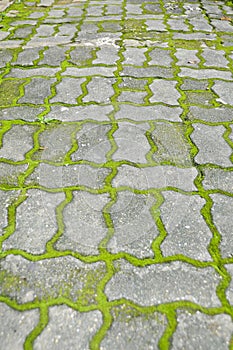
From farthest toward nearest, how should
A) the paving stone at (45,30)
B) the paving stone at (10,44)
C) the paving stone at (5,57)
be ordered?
1. the paving stone at (45,30)
2. the paving stone at (10,44)
3. the paving stone at (5,57)

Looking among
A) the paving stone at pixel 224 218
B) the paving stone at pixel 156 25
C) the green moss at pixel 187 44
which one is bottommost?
the paving stone at pixel 224 218

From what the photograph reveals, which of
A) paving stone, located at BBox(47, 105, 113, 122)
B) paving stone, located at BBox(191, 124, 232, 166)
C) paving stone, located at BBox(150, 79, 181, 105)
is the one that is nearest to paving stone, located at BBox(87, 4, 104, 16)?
paving stone, located at BBox(150, 79, 181, 105)

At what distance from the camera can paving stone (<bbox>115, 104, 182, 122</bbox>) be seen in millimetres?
3203

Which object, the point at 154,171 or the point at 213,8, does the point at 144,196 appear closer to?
the point at 154,171

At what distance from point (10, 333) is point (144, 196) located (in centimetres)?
114

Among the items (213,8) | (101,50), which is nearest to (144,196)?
(101,50)

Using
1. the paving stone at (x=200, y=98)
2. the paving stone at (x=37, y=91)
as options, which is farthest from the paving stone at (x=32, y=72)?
the paving stone at (x=200, y=98)

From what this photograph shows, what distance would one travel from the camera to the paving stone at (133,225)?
2044 millimetres

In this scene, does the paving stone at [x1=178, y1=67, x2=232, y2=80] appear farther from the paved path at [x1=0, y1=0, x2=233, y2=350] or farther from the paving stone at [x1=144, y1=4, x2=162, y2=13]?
the paving stone at [x1=144, y1=4, x2=162, y2=13]

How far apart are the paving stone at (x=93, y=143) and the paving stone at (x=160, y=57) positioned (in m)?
1.53

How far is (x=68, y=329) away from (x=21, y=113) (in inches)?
83.3

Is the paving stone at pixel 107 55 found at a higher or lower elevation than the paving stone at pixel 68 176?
higher

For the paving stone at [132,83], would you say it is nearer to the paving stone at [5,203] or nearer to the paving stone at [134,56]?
the paving stone at [134,56]

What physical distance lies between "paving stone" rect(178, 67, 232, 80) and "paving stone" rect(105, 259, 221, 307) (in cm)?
255
